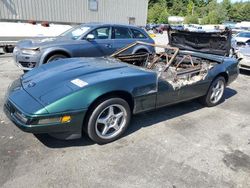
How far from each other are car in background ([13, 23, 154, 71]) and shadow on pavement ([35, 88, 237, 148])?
81.1 inches

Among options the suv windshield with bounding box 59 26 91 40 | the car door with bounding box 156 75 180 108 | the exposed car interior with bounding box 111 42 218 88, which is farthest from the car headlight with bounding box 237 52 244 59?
the car door with bounding box 156 75 180 108

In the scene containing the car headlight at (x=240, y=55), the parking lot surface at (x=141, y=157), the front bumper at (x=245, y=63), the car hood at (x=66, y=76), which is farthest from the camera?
the car headlight at (x=240, y=55)

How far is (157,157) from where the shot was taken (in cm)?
322

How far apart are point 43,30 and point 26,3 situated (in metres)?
4.12

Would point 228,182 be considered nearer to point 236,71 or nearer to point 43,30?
point 236,71

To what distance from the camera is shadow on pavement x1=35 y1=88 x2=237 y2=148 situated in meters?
3.38

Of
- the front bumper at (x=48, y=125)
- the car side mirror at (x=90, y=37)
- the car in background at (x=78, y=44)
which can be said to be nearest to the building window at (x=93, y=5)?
the car in background at (x=78, y=44)

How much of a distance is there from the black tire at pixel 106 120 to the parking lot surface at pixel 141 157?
111 millimetres

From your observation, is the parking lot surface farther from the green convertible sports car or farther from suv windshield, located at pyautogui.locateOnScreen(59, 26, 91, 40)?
suv windshield, located at pyautogui.locateOnScreen(59, 26, 91, 40)

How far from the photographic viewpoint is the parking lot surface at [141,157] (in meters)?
2.74

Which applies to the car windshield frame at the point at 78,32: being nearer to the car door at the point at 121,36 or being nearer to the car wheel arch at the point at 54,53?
the car wheel arch at the point at 54,53

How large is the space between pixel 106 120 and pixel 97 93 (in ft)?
1.57

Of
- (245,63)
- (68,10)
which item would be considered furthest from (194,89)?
(68,10)

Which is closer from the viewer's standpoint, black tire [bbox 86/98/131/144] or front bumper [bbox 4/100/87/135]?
front bumper [bbox 4/100/87/135]
